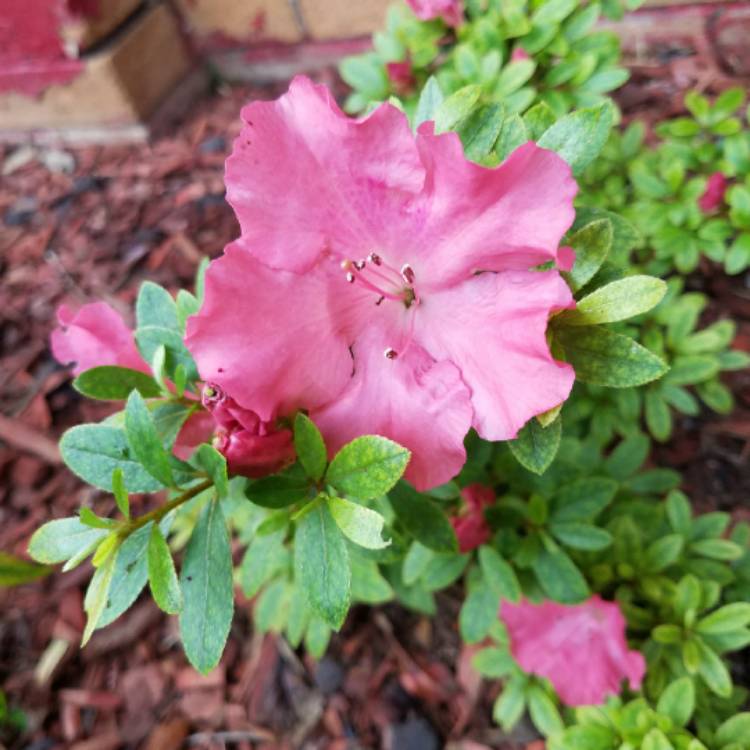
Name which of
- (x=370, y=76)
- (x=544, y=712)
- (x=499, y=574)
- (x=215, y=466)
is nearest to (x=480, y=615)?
(x=499, y=574)

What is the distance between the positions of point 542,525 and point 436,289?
2.00 ft

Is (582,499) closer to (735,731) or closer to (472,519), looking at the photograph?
(472,519)

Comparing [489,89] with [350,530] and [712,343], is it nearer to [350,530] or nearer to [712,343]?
[712,343]

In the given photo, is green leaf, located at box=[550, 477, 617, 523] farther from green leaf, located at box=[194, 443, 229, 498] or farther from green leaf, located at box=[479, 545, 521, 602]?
green leaf, located at box=[194, 443, 229, 498]

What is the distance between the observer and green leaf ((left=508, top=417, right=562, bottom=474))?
0.80 metres

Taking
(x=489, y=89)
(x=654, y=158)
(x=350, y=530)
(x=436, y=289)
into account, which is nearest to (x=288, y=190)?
(x=436, y=289)

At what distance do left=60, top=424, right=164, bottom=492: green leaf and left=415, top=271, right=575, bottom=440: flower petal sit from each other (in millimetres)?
385

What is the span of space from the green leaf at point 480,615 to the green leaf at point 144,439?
699 mm

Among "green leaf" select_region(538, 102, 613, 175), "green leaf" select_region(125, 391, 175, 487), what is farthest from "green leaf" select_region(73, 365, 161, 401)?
"green leaf" select_region(538, 102, 613, 175)

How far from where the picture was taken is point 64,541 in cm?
85

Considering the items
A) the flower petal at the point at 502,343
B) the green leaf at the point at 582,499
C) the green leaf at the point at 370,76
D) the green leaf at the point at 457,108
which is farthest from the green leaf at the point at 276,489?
the green leaf at the point at 370,76

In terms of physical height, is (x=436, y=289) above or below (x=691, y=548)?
above

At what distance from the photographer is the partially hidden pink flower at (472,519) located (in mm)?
1201

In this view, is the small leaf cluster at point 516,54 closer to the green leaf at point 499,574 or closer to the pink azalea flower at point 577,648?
the green leaf at point 499,574
